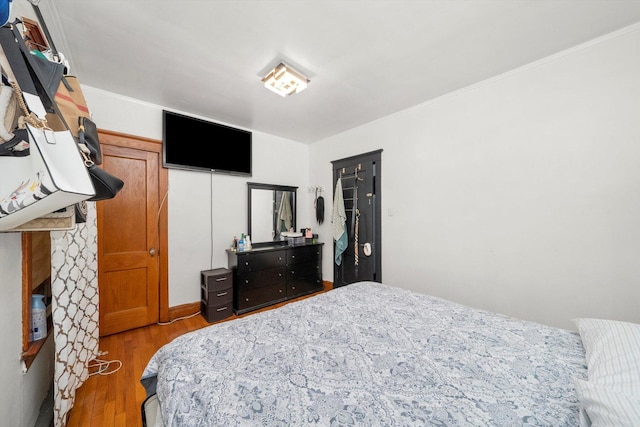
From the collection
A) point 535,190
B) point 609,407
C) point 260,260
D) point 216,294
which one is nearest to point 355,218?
point 260,260

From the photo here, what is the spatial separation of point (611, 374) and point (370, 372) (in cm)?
88

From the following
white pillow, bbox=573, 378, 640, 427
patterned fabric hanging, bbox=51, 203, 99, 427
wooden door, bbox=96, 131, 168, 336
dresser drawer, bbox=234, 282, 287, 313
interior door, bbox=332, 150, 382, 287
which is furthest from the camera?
interior door, bbox=332, 150, 382, 287

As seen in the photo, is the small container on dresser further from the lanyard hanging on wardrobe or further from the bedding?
the lanyard hanging on wardrobe

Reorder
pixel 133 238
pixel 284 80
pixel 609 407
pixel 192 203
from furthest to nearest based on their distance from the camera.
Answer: pixel 192 203
pixel 133 238
pixel 284 80
pixel 609 407

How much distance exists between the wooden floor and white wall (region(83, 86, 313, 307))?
1.64ft

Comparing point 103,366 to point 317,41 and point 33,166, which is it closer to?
point 33,166

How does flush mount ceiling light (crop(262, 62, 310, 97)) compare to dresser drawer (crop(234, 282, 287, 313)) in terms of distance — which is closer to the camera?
flush mount ceiling light (crop(262, 62, 310, 97))

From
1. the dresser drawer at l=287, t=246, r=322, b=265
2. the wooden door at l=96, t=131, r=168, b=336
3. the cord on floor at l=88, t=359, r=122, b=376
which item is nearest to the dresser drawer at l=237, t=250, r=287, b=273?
the dresser drawer at l=287, t=246, r=322, b=265

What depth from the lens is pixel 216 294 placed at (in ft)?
9.59

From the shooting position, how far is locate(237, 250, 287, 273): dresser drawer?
3.10 metres

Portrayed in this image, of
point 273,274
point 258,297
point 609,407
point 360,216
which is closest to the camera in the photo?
point 609,407

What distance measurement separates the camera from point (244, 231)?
11.7 feet

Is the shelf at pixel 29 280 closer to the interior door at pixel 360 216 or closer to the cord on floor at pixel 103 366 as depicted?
the cord on floor at pixel 103 366

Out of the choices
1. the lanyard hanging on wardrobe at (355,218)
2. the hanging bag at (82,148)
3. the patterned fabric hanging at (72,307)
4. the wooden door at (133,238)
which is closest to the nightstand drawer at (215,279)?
the wooden door at (133,238)
